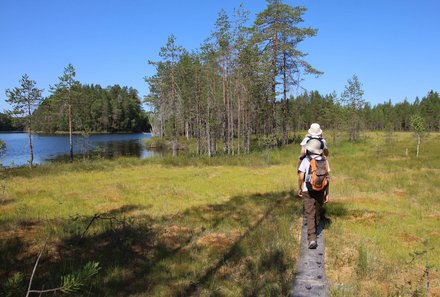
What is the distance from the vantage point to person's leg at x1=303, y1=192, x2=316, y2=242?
6.50 metres

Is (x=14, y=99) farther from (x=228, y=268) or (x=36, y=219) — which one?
(x=228, y=268)

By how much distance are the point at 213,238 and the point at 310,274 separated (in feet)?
8.94

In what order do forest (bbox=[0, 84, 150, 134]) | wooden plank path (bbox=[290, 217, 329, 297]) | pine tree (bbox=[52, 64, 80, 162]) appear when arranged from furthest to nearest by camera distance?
1. forest (bbox=[0, 84, 150, 134])
2. pine tree (bbox=[52, 64, 80, 162])
3. wooden plank path (bbox=[290, 217, 329, 297])

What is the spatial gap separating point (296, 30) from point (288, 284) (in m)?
32.2

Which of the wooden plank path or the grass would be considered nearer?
the wooden plank path

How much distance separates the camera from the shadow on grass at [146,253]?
508 cm

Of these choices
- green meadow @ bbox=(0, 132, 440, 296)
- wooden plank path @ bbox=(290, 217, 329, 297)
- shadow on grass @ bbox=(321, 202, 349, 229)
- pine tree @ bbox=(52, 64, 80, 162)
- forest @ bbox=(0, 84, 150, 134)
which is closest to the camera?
wooden plank path @ bbox=(290, 217, 329, 297)

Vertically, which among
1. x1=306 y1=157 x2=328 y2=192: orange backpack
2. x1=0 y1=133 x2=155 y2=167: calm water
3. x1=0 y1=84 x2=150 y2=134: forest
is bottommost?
x1=0 y1=133 x2=155 y2=167: calm water

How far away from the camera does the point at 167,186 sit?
15742 mm

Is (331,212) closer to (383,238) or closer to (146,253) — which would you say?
(383,238)

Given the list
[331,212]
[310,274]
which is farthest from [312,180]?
[331,212]

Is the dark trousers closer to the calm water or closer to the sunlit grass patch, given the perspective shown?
the sunlit grass patch

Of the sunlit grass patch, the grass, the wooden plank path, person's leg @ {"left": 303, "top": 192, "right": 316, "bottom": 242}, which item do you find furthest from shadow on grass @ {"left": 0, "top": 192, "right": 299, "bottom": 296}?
the sunlit grass patch

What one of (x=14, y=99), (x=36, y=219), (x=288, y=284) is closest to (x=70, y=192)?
(x=36, y=219)
